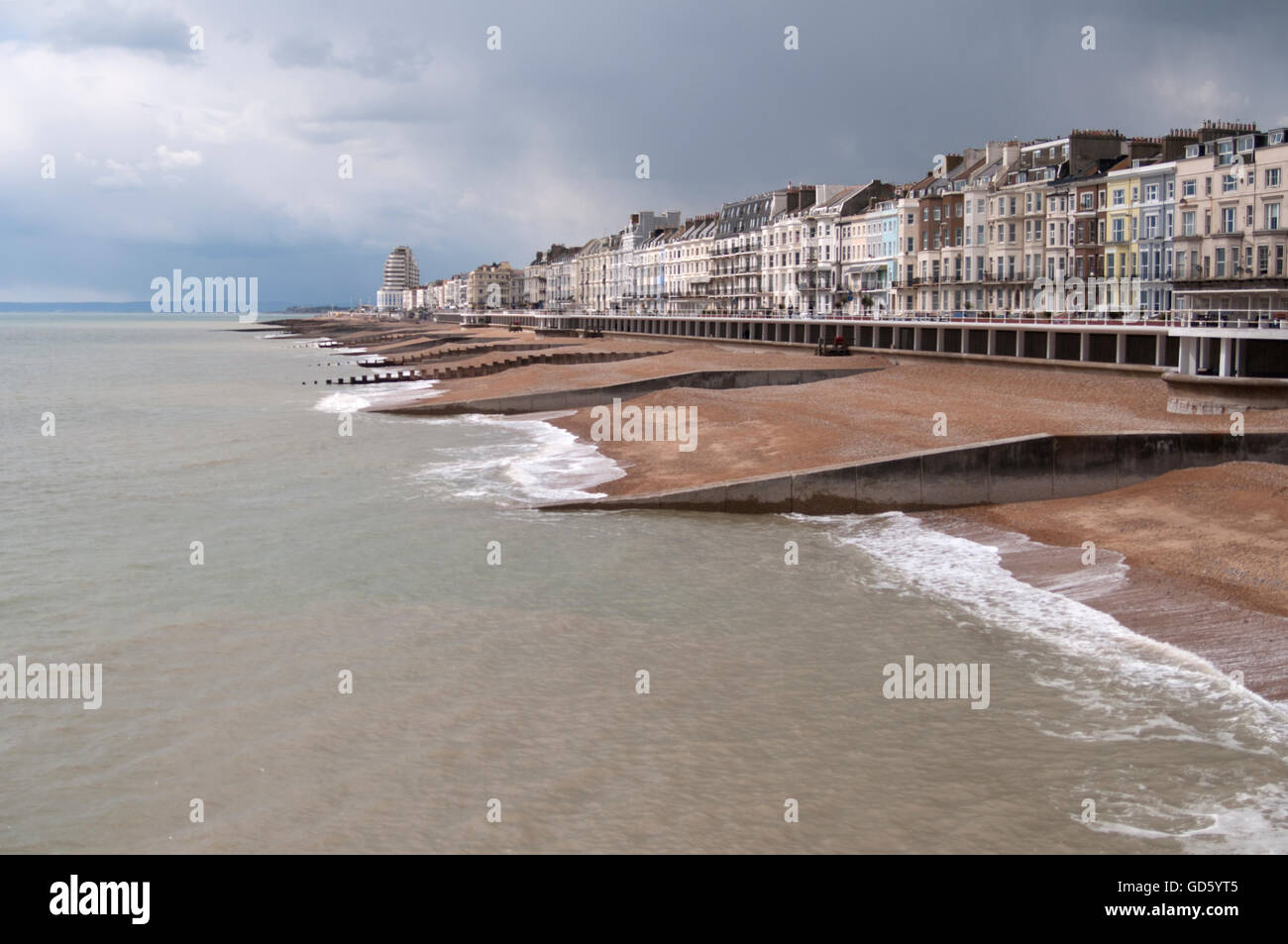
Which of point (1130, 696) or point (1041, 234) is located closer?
point (1130, 696)

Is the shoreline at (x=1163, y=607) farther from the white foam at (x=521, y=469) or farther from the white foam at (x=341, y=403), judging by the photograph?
the white foam at (x=341, y=403)

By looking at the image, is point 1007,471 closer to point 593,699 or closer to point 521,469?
point 593,699

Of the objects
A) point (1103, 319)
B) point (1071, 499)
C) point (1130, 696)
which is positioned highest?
point (1103, 319)

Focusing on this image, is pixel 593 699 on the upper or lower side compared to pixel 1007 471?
lower

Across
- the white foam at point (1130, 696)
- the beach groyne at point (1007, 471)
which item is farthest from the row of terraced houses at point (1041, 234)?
the white foam at point (1130, 696)

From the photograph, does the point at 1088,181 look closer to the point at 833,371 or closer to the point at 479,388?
the point at 833,371

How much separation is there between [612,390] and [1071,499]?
2459 cm

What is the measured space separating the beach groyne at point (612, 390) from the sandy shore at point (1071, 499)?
144cm

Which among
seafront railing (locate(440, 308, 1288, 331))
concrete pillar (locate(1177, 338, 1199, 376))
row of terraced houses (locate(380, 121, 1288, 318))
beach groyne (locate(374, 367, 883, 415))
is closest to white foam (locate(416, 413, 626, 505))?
beach groyne (locate(374, 367, 883, 415))

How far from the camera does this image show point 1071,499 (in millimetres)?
21734

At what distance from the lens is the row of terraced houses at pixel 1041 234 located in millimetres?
51406

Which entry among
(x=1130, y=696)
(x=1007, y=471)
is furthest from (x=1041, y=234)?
(x=1130, y=696)

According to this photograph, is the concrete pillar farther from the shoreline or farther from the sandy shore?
the shoreline
